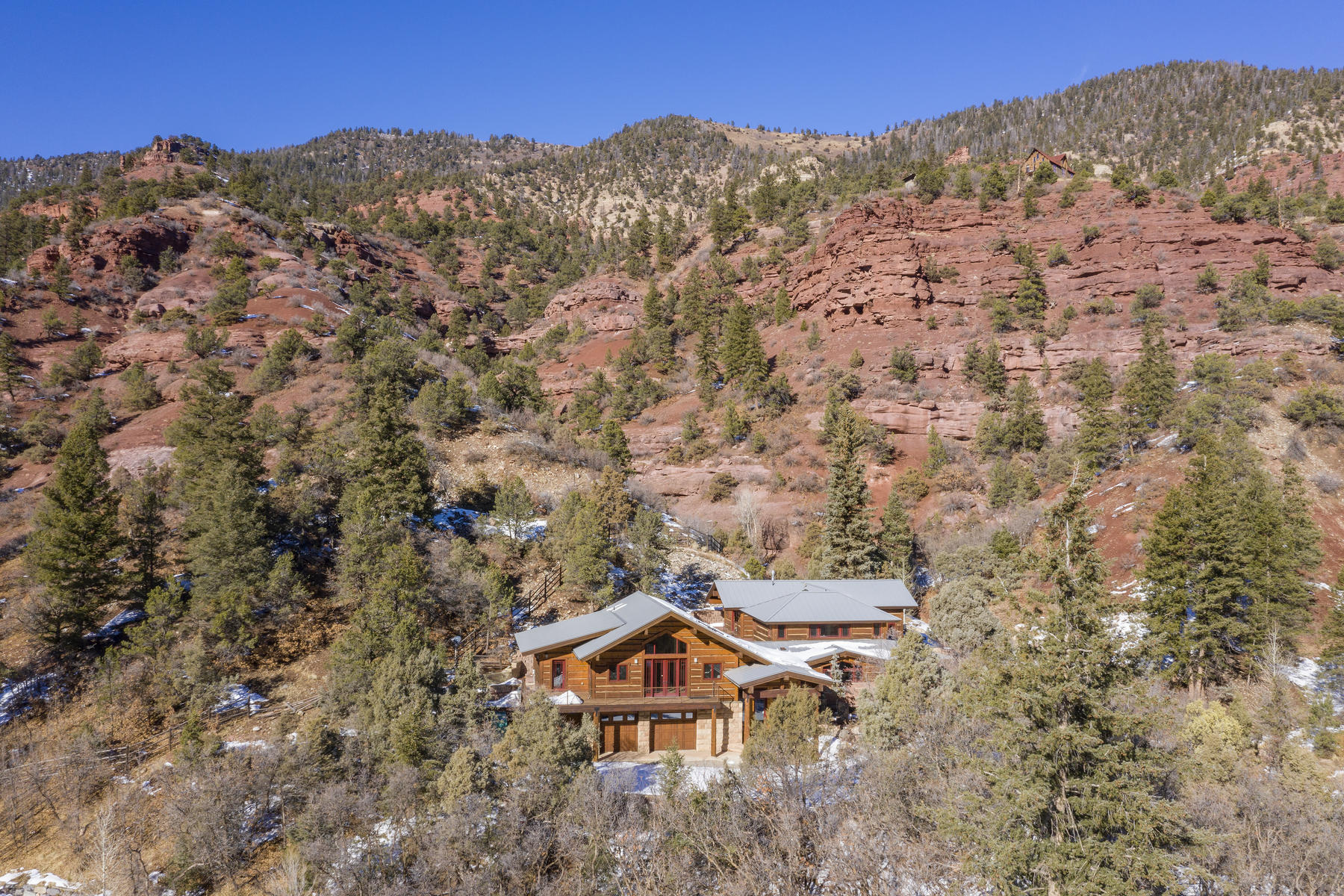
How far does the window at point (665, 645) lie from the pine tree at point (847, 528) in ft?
54.8

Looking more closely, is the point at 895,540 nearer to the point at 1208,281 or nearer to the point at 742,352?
the point at 742,352

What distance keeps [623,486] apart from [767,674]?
15957 mm

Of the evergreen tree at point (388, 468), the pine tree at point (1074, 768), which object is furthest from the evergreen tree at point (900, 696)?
the evergreen tree at point (388, 468)

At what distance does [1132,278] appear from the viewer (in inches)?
2393

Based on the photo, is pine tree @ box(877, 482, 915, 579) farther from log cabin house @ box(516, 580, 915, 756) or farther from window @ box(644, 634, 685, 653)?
window @ box(644, 634, 685, 653)

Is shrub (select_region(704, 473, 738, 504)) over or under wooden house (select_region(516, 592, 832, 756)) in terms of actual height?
over

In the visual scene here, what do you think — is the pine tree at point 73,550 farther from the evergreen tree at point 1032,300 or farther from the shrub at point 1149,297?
the shrub at point 1149,297

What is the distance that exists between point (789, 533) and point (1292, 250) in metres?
57.3

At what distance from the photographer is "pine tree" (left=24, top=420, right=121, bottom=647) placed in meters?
22.4

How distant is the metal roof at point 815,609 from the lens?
29781mm

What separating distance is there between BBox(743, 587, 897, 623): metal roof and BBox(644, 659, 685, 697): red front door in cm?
637

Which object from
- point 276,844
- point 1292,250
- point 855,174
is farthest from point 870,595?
point 855,174

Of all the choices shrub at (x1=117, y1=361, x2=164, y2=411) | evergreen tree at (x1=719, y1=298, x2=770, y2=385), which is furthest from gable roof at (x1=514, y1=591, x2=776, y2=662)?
shrub at (x1=117, y1=361, x2=164, y2=411)

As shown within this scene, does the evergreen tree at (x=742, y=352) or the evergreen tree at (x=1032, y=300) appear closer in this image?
the evergreen tree at (x=742, y=352)
